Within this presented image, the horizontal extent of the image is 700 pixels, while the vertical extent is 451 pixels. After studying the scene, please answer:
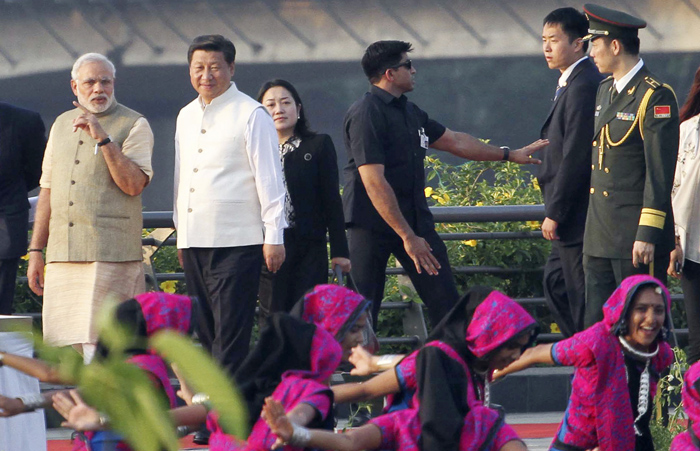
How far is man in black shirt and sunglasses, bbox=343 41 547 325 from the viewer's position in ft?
19.9

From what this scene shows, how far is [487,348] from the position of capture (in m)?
3.96

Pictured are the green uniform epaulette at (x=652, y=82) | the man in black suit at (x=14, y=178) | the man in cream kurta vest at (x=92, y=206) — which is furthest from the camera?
the man in black suit at (x=14, y=178)

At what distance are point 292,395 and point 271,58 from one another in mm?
8667

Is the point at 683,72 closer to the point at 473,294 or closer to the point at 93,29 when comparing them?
the point at 93,29

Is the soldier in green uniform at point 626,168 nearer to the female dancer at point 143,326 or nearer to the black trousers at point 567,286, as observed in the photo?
the black trousers at point 567,286

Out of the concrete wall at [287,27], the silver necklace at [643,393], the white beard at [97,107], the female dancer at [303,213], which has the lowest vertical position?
the silver necklace at [643,393]

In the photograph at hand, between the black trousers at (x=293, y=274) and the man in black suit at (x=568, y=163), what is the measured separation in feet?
3.71

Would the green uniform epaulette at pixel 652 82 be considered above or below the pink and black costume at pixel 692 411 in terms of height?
above

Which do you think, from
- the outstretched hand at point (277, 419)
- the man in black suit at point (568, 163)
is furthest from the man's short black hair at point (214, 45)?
the outstretched hand at point (277, 419)

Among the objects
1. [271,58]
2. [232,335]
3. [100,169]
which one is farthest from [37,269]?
[271,58]

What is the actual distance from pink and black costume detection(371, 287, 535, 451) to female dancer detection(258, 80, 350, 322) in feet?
6.59

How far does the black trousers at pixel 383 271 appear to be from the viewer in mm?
6133

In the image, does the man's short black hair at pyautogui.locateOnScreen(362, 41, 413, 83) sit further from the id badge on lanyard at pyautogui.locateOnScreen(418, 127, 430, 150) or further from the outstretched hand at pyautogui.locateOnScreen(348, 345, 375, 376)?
the outstretched hand at pyautogui.locateOnScreen(348, 345, 375, 376)

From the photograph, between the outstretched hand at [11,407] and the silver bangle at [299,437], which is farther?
the outstretched hand at [11,407]
